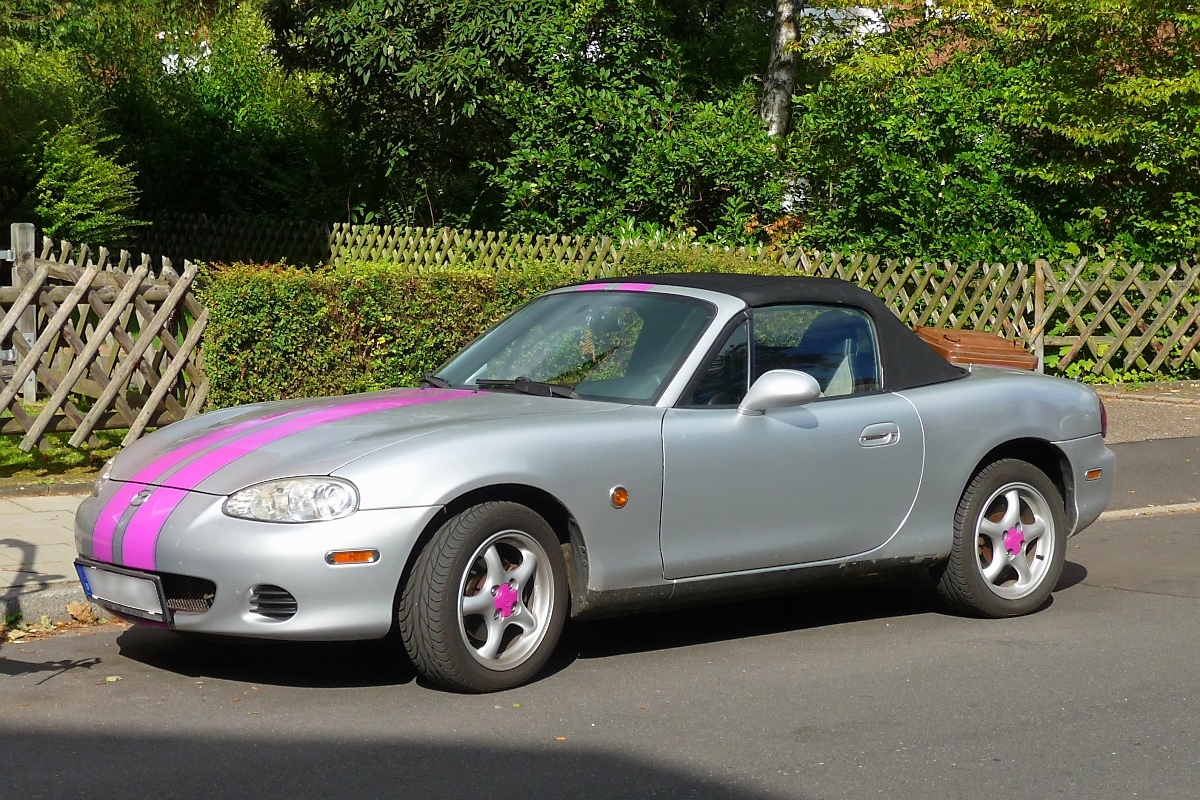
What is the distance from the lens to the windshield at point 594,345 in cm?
598

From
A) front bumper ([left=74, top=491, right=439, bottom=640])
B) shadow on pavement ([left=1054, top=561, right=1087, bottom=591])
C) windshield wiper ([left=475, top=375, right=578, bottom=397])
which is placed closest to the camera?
front bumper ([left=74, top=491, right=439, bottom=640])

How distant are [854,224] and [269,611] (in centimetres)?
1370

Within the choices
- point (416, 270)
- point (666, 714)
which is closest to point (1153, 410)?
point (416, 270)

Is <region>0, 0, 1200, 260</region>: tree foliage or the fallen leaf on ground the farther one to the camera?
<region>0, 0, 1200, 260</region>: tree foliage

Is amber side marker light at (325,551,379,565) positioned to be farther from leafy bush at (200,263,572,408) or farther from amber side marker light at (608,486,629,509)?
leafy bush at (200,263,572,408)

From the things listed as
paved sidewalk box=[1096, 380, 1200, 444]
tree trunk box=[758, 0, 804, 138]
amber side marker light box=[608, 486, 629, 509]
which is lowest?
paved sidewalk box=[1096, 380, 1200, 444]

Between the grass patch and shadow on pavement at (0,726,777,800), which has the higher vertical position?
shadow on pavement at (0,726,777,800)

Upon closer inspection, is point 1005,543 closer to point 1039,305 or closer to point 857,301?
point 857,301

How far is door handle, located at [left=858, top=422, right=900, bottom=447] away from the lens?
6223 mm

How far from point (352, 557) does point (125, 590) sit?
0.93 m

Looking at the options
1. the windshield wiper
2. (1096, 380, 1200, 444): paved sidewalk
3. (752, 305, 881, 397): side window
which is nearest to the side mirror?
(752, 305, 881, 397): side window

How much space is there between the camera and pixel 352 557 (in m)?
4.99

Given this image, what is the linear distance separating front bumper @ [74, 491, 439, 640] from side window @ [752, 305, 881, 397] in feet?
5.88

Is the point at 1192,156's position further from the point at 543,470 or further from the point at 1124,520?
the point at 543,470
